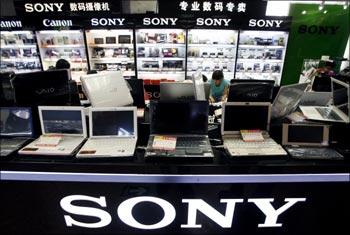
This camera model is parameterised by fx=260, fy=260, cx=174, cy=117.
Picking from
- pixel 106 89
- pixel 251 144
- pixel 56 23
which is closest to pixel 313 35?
pixel 251 144

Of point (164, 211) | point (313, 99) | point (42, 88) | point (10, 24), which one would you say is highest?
point (10, 24)

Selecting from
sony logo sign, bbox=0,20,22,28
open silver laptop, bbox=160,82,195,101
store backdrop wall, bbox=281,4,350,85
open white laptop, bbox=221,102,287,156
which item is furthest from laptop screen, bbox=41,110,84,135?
store backdrop wall, bbox=281,4,350,85

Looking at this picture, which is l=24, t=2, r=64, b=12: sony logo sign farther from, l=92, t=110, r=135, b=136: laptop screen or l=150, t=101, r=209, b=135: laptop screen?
l=150, t=101, r=209, b=135: laptop screen

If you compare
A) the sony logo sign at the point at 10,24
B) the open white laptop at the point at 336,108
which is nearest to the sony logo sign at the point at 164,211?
the open white laptop at the point at 336,108

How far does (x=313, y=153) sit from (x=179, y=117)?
1.01m

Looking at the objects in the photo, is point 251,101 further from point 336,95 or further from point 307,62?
point 307,62

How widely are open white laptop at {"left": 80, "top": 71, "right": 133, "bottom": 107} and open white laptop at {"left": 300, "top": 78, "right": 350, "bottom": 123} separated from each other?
5.25ft

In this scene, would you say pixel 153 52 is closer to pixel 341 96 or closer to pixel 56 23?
pixel 56 23

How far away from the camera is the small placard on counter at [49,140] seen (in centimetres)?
191

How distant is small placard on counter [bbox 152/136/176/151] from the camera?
186 centimetres

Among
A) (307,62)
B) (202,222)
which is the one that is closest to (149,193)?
(202,222)

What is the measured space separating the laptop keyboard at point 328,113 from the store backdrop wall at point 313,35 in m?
3.77

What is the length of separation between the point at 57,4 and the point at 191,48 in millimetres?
2770

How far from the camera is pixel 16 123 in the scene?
204cm
